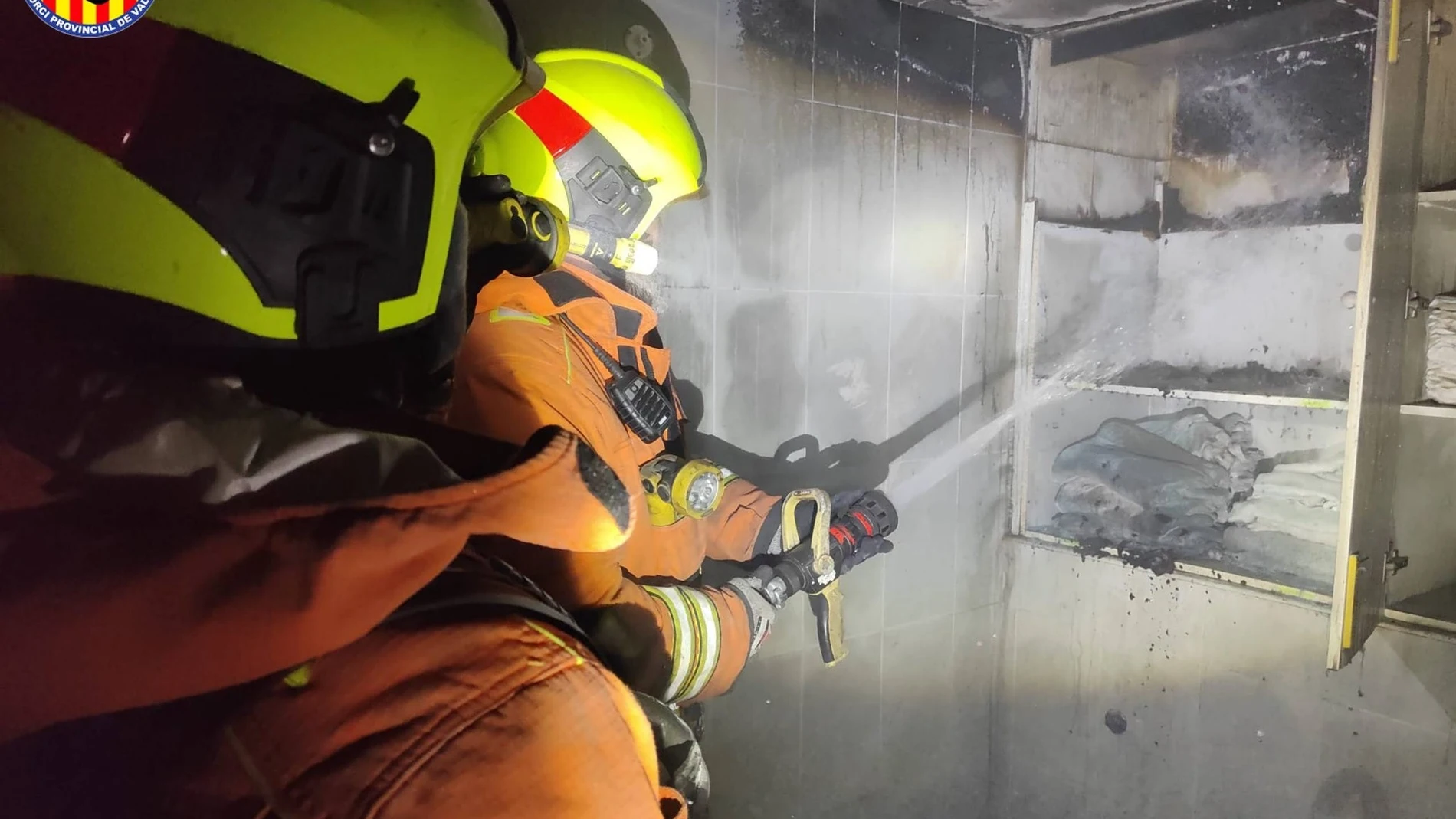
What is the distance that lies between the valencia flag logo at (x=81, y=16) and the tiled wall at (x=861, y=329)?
1.51 m

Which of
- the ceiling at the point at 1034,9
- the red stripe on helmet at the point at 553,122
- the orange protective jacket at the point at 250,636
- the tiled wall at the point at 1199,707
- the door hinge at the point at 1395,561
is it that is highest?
the ceiling at the point at 1034,9

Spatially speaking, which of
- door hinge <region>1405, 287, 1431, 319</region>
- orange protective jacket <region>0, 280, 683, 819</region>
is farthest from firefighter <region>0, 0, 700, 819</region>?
door hinge <region>1405, 287, 1431, 319</region>

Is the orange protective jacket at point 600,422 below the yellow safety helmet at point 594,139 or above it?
below

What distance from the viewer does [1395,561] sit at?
2475 mm

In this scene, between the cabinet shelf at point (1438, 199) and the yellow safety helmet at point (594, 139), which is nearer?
the yellow safety helmet at point (594, 139)

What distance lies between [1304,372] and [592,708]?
3247 mm

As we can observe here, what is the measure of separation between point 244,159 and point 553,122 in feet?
3.27

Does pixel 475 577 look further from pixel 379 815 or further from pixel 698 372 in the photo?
pixel 698 372

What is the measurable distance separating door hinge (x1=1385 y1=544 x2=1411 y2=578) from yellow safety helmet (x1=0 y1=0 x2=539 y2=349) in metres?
2.95

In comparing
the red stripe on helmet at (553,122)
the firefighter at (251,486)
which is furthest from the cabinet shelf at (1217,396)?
the firefighter at (251,486)

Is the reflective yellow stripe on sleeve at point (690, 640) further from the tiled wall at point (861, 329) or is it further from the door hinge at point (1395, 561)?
the door hinge at point (1395, 561)

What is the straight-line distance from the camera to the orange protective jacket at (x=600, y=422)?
57.4 inches

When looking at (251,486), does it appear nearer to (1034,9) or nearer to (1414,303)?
(1034,9)

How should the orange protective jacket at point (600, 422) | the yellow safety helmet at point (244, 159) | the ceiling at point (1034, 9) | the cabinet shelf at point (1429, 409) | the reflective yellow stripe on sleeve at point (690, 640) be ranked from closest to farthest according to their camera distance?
the yellow safety helmet at point (244, 159), the orange protective jacket at point (600, 422), the reflective yellow stripe on sleeve at point (690, 640), the cabinet shelf at point (1429, 409), the ceiling at point (1034, 9)
